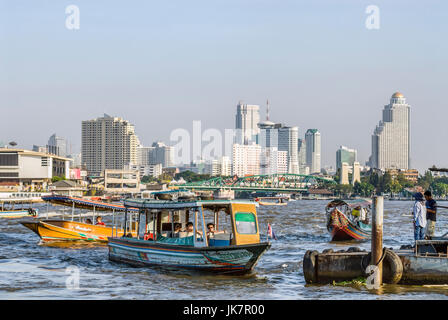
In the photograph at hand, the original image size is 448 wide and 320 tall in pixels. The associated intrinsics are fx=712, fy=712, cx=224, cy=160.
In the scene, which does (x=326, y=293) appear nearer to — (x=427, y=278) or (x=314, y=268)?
(x=314, y=268)

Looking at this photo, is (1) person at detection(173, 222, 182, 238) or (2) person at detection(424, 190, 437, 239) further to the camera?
(1) person at detection(173, 222, 182, 238)

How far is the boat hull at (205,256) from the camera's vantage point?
75.9 feet

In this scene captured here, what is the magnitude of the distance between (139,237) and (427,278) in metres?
11.1

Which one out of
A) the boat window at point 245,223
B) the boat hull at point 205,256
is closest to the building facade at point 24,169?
the boat hull at point 205,256

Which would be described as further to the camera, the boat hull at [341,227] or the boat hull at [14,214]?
the boat hull at [14,214]

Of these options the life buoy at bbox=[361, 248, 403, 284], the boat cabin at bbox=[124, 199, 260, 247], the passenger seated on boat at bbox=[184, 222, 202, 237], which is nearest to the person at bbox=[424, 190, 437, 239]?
the life buoy at bbox=[361, 248, 403, 284]

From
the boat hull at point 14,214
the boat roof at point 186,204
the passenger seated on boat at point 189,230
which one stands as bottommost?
the boat hull at point 14,214

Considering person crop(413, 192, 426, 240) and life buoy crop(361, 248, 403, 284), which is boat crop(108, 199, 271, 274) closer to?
life buoy crop(361, 248, 403, 284)

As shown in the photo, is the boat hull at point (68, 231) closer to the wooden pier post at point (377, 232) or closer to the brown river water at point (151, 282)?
the brown river water at point (151, 282)

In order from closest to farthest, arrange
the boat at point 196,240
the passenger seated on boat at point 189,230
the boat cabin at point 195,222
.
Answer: the boat at point 196,240 < the boat cabin at point 195,222 < the passenger seated on boat at point 189,230

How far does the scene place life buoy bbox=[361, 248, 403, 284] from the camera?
20.2 meters

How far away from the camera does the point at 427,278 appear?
20422 millimetres

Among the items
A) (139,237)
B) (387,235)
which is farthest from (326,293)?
(387,235)
